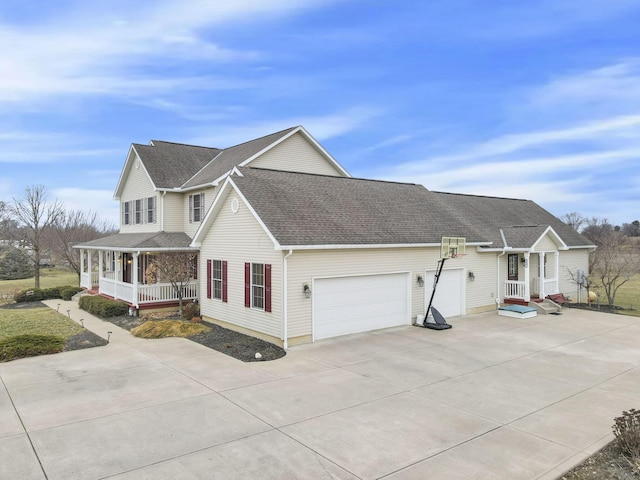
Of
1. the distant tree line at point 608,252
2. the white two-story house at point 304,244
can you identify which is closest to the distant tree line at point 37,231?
the white two-story house at point 304,244

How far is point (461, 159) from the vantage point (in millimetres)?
32062

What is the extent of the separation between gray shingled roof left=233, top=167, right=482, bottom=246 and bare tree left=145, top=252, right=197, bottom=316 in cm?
510

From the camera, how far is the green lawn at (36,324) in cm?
1459

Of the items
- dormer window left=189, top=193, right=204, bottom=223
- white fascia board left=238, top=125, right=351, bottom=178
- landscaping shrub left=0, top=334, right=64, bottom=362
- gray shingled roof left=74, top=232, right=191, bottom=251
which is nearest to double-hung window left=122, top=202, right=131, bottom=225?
gray shingled roof left=74, top=232, right=191, bottom=251

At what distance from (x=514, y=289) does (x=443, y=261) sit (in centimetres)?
603

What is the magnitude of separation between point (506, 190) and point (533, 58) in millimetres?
30242

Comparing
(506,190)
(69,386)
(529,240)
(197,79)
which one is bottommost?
(69,386)

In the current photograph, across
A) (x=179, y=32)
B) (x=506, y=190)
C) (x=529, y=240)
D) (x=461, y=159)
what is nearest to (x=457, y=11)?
(x=179, y=32)

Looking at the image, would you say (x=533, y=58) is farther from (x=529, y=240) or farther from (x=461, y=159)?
(x=461, y=159)

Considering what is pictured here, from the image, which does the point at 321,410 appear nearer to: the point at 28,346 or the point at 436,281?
the point at 28,346

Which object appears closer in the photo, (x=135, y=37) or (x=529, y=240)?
(x=135, y=37)

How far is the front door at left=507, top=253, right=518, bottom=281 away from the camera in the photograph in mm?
20812

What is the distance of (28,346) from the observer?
1150 cm

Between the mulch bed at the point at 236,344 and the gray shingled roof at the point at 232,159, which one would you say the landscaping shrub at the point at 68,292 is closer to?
the gray shingled roof at the point at 232,159
